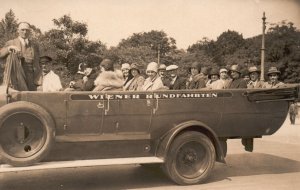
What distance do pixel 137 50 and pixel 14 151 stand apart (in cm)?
4693

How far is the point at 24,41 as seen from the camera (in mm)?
6875

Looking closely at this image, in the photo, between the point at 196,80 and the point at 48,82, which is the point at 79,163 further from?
the point at 196,80

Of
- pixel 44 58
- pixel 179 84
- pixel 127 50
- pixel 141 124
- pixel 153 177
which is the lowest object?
pixel 153 177

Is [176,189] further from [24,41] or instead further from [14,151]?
[24,41]

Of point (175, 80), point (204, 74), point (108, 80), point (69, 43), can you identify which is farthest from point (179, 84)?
point (69, 43)

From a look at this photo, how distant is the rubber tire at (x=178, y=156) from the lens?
21.1ft

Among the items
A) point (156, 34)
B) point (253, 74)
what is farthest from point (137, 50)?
point (253, 74)

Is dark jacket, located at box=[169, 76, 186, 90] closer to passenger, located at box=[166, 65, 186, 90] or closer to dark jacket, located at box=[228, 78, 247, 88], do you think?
passenger, located at box=[166, 65, 186, 90]

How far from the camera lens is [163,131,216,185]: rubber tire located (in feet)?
21.1

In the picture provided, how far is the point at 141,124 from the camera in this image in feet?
20.5

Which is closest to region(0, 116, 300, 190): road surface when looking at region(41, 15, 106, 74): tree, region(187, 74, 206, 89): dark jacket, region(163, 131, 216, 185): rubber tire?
region(163, 131, 216, 185): rubber tire

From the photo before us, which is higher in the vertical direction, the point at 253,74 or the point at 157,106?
the point at 253,74

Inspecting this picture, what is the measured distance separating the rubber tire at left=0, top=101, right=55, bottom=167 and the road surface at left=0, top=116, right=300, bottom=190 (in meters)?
0.98

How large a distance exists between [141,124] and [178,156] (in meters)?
0.87
